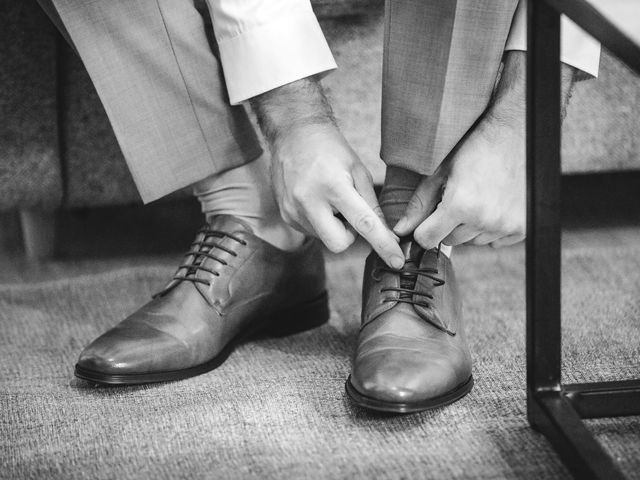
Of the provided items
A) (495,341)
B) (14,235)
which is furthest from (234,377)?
(14,235)

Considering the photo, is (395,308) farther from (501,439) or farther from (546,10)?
(546,10)

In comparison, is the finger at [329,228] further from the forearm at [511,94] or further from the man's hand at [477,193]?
the forearm at [511,94]

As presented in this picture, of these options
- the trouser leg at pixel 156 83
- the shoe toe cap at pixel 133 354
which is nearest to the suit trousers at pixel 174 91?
the trouser leg at pixel 156 83

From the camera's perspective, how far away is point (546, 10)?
507 mm

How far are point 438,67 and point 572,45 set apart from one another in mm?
132

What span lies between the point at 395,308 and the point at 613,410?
204mm

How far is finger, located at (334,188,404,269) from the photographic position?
2.23 feet

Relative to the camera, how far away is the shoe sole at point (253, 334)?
71 cm

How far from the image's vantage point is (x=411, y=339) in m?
0.67

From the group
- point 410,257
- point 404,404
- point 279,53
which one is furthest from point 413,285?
point 279,53

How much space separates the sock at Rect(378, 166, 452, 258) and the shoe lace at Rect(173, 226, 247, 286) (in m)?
0.15

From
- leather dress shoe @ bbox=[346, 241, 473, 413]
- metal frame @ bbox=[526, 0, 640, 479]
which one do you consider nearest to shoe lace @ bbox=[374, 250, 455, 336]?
leather dress shoe @ bbox=[346, 241, 473, 413]

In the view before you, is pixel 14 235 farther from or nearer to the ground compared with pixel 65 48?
nearer to the ground

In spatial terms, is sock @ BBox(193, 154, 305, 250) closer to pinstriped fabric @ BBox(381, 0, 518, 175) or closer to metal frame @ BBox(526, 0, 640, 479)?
pinstriped fabric @ BBox(381, 0, 518, 175)
